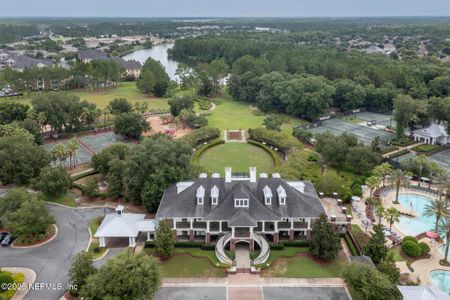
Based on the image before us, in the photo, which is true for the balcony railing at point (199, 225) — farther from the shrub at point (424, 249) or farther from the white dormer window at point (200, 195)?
the shrub at point (424, 249)

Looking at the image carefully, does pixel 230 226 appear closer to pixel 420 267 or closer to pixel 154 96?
pixel 420 267

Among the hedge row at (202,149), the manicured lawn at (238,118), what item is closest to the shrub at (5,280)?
the hedge row at (202,149)

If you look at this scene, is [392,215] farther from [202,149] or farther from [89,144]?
[89,144]

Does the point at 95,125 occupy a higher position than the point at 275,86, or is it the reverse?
the point at 275,86

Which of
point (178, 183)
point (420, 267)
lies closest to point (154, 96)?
point (178, 183)

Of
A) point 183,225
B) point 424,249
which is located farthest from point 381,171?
point 183,225

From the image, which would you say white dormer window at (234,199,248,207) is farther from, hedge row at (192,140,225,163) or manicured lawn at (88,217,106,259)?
hedge row at (192,140,225,163)
